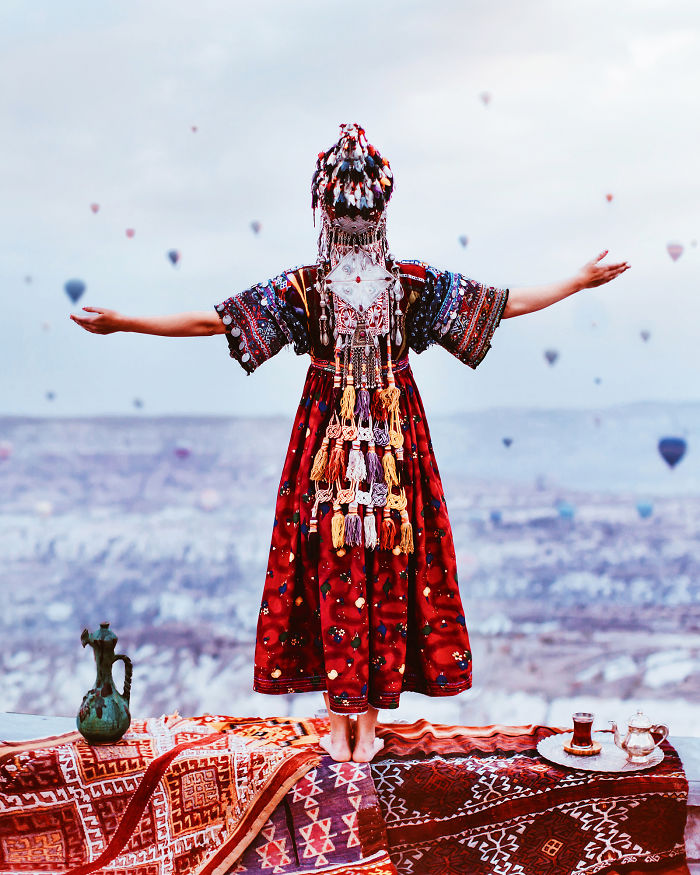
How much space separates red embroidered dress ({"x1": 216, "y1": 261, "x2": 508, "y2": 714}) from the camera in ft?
7.84

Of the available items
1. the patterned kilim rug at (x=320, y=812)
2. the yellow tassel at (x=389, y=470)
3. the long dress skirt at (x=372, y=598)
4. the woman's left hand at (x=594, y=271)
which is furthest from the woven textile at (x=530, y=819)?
the woman's left hand at (x=594, y=271)

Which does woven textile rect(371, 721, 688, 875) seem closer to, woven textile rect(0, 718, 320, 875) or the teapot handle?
the teapot handle

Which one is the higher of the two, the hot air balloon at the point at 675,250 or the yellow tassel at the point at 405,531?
the hot air balloon at the point at 675,250

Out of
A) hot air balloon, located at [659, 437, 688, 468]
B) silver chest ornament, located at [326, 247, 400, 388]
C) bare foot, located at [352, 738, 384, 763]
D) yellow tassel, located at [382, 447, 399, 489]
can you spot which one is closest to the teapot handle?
bare foot, located at [352, 738, 384, 763]

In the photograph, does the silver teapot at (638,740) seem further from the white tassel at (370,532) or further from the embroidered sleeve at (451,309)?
the embroidered sleeve at (451,309)

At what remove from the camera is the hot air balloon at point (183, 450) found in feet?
16.7

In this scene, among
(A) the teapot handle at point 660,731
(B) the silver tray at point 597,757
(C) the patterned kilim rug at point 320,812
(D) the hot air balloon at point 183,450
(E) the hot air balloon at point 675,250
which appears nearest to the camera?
(C) the patterned kilim rug at point 320,812

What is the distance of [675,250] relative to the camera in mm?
4020

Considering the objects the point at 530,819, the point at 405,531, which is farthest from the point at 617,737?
the point at 405,531

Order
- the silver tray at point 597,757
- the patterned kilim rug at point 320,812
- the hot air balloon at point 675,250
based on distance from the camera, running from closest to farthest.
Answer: the patterned kilim rug at point 320,812, the silver tray at point 597,757, the hot air balloon at point 675,250

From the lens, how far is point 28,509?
5.14 m

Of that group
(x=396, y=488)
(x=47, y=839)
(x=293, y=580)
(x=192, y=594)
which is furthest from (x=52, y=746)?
(x=192, y=594)

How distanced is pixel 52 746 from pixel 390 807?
86 cm

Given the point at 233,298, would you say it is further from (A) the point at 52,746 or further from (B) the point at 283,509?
(A) the point at 52,746
